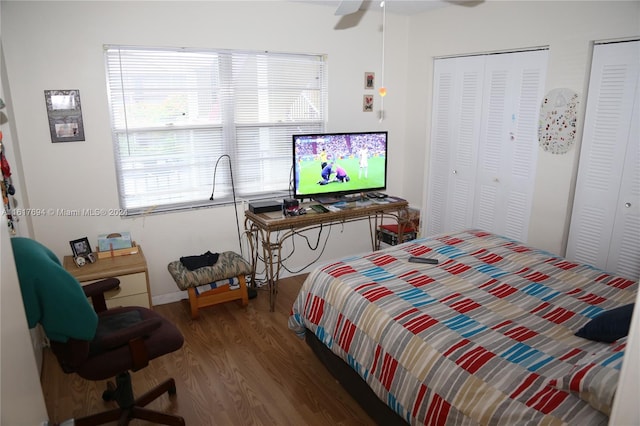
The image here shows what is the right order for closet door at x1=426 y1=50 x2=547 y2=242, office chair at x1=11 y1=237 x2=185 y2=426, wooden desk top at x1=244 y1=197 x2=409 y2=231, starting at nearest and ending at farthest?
office chair at x1=11 y1=237 x2=185 y2=426 → wooden desk top at x1=244 y1=197 x2=409 y2=231 → closet door at x1=426 y1=50 x2=547 y2=242

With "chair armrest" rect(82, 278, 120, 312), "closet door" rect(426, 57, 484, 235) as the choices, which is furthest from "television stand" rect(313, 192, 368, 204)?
"chair armrest" rect(82, 278, 120, 312)

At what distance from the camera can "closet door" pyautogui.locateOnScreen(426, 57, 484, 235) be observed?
3.98 meters

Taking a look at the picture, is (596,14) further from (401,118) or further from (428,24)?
(401,118)

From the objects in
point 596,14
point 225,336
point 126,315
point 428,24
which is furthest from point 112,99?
point 596,14

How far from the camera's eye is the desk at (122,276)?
2957 millimetres

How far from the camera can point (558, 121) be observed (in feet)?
10.9

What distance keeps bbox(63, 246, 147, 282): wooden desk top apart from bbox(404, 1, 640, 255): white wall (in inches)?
120

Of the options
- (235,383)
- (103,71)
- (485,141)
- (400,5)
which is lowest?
(235,383)

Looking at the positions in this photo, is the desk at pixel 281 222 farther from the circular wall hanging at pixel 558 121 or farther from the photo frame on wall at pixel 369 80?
the circular wall hanging at pixel 558 121

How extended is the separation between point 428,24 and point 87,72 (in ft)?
10.1

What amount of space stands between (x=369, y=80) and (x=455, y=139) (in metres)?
1.03

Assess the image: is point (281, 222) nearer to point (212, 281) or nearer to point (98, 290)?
point (212, 281)

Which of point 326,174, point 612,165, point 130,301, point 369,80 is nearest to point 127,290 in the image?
point 130,301

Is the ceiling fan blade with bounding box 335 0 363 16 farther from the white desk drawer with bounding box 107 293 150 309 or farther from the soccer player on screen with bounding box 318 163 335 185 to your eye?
the white desk drawer with bounding box 107 293 150 309
